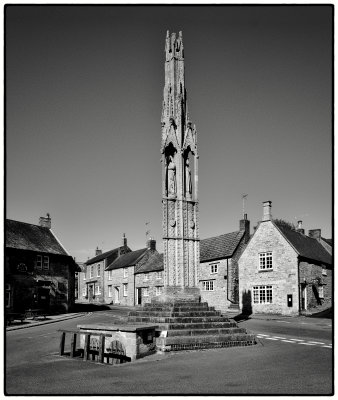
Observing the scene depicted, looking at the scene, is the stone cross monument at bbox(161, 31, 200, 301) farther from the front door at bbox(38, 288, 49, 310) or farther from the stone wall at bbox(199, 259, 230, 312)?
the stone wall at bbox(199, 259, 230, 312)

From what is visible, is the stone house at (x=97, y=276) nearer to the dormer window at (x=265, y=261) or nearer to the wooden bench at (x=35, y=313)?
the dormer window at (x=265, y=261)

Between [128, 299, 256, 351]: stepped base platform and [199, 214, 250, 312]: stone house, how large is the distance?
21510mm

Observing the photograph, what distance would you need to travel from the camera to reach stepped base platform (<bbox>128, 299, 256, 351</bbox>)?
12.2 metres

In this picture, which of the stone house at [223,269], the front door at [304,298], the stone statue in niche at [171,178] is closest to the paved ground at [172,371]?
the stone statue in niche at [171,178]

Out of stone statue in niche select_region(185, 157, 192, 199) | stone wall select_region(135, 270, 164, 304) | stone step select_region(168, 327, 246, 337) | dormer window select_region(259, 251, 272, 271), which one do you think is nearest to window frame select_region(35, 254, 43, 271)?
stone step select_region(168, 327, 246, 337)

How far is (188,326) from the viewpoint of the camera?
13.0 m

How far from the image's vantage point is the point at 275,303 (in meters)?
31.2

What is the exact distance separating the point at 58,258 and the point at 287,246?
2040 cm

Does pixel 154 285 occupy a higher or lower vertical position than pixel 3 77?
lower

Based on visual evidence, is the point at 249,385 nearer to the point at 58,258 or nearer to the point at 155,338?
the point at 155,338

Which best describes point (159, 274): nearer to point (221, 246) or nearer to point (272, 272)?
point (221, 246)

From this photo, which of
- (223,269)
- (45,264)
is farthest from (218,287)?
(45,264)

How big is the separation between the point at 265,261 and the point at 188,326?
2137 centimetres

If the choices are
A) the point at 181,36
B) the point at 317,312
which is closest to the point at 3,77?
the point at 181,36
